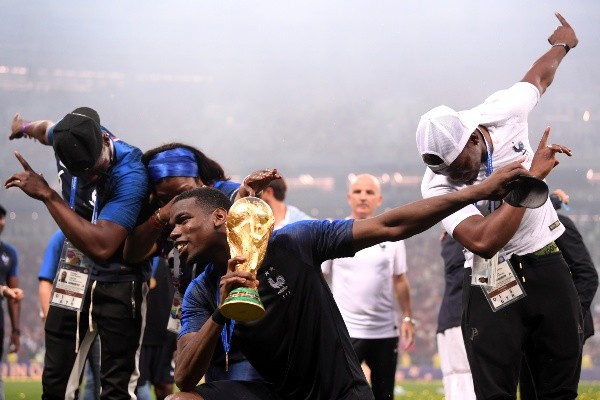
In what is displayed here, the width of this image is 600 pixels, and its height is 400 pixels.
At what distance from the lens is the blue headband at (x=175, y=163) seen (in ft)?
14.6

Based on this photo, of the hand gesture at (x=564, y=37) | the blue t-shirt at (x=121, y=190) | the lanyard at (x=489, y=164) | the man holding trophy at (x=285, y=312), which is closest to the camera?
the man holding trophy at (x=285, y=312)

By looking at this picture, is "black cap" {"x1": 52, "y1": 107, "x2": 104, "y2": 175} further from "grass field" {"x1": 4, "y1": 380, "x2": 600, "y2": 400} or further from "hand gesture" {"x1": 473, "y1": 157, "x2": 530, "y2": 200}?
"grass field" {"x1": 4, "y1": 380, "x2": 600, "y2": 400}

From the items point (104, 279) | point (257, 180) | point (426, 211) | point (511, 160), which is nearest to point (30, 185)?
point (104, 279)

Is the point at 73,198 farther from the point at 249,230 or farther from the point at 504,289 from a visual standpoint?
the point at 504,289

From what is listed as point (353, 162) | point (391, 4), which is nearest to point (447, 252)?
point (391, 4)

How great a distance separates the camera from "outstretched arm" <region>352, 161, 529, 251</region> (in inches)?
111

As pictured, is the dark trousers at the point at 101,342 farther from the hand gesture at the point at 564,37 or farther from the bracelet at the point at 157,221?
the hand gesture at the point at 564,37

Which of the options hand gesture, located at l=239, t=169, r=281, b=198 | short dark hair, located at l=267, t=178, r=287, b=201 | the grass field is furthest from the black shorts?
the grass field

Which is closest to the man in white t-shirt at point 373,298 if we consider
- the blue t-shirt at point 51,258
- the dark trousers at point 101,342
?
the blue t-shirt at point 51,258

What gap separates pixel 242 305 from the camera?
266 cm

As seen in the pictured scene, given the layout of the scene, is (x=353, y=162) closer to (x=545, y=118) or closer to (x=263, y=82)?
(x=263, y=82)

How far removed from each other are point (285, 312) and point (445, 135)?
1.01m

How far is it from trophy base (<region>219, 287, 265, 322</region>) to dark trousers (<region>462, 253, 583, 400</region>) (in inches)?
60.5

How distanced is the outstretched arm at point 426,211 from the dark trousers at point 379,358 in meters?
3.84
